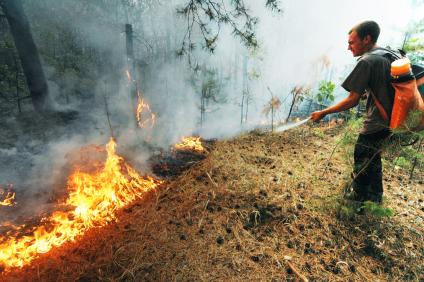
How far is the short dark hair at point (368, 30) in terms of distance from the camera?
3320mm

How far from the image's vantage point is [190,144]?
7.04m

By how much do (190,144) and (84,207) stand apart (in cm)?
342

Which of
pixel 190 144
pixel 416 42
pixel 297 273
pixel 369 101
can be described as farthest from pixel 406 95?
pixel 190 144

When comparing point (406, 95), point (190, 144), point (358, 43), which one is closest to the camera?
point (406, 95)

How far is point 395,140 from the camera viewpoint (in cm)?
325

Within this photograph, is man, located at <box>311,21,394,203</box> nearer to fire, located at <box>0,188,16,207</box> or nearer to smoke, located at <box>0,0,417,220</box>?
smoke, located at <box>0,0,417,220</box>

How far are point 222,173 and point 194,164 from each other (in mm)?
955

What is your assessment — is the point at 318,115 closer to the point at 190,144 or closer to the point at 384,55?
the point at 384,55

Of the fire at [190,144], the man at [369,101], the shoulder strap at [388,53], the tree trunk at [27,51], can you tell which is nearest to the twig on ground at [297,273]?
the man at [369,101]

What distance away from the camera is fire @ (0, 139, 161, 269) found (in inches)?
133

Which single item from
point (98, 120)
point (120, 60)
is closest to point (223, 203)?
point (98, 120)

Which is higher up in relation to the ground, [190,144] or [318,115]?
[318,115]

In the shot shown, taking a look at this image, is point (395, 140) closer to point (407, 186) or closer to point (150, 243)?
point (407, 186)

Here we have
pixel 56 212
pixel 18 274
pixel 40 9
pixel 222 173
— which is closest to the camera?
pixel 18 274
